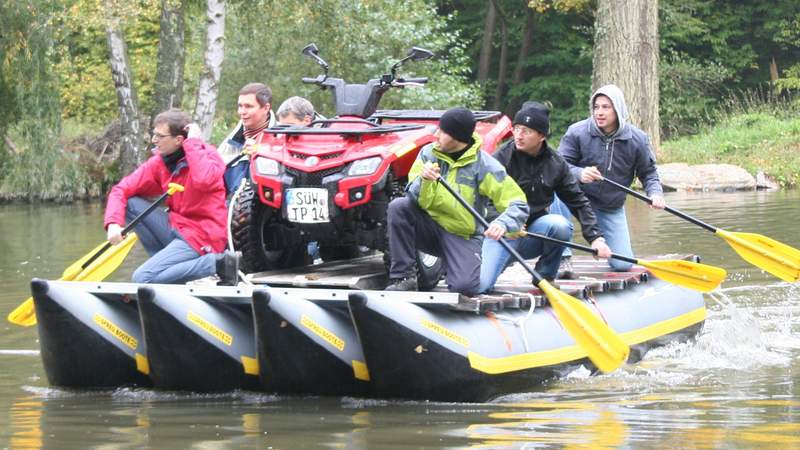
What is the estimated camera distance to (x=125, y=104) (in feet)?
93.5

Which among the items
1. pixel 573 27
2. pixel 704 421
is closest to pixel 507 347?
pixel 704 421

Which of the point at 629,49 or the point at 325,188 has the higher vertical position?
the point at 629,49

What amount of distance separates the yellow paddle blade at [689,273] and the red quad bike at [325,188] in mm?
1731

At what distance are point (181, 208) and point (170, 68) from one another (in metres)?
21.3

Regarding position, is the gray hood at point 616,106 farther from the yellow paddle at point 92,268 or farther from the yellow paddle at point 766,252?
the yellow paddle at point 92,268

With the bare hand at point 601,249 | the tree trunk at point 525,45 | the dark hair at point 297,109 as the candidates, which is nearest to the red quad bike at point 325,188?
the dark hair at point 297,109

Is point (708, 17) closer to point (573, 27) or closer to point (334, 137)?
point (573, 27)

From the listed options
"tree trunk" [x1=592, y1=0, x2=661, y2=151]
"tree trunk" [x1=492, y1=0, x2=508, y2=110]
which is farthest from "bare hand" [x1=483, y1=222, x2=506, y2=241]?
"tree trunk" [x1=492, y1=0, x2=508, y2=110]

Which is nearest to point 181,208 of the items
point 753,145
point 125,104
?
point 753,145

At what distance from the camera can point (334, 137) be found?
372 inches

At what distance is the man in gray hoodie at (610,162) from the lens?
35.1ft

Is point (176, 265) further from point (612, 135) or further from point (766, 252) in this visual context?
point (766, 252)

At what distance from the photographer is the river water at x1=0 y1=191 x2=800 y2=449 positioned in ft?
24.5

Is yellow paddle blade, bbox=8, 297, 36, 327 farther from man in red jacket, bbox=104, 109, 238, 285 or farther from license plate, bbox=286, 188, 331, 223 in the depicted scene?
license plate, bbox=286, 188, 331, 223
